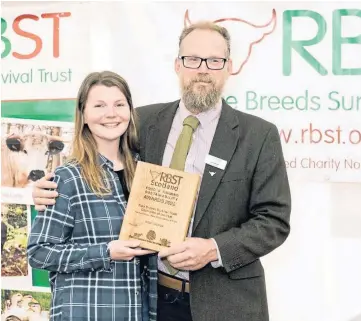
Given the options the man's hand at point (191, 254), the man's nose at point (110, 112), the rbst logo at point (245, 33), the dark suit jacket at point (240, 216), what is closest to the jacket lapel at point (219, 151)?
the dark suit jacket at point (240, 216)

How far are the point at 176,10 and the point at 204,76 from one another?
783mm

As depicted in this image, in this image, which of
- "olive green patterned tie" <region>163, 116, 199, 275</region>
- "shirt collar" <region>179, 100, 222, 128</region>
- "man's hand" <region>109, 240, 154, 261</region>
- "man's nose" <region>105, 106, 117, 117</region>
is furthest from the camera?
"shirt collar" <region>179, 100, 222, 128</region>

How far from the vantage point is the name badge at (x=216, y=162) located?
1868 mm

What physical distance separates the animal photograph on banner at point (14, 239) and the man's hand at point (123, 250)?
50.3 inches

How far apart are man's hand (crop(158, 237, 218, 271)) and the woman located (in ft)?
0.28

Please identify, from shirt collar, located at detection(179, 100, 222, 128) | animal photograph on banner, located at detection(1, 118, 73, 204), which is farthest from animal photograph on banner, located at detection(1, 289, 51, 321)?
shirt collar, located at detection(179, 100, 222, 128)

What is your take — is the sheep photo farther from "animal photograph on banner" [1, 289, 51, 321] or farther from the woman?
the woman

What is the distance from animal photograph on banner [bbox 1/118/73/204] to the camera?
2.75 m

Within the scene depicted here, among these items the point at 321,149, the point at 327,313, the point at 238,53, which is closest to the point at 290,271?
the point at 327,313

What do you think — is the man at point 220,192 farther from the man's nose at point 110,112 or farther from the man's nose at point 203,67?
the man's nose at point 110,112

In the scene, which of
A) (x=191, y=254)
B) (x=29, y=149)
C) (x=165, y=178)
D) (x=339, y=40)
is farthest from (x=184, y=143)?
(x=29, y=149)

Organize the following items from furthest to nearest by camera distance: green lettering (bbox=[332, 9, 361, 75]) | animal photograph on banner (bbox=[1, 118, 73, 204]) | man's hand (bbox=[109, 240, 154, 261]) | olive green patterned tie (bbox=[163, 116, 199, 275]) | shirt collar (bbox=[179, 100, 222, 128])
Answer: animal photograph on banner (bbox=[1, 118, 73, 204])
green lettering (bbox=[332, 9, 361, 75])
shirt collar (bbox=[179, 100, 222, 128])
olive green patterned tie (bbox=[163, 116, 199, 275])
man's hand (bbox=[109, 240, 154, 261])

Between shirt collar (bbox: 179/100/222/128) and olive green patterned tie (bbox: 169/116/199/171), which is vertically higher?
shirt collar (bbox: 179/100/222/128)

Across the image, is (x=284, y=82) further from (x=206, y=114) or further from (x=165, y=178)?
(x=165, y=178)
